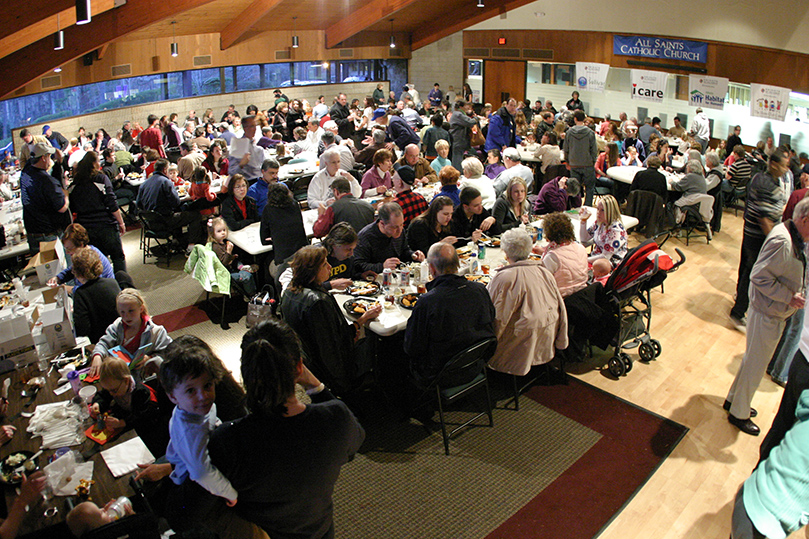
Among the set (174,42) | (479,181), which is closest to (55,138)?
(174,42)

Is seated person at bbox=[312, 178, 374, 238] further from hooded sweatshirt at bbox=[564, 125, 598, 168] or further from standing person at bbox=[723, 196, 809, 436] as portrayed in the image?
hooded sweatshirt at bbox=[564, 125, 598, 168]

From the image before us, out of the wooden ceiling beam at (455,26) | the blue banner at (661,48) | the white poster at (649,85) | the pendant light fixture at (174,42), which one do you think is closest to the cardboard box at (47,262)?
the pendant light fixture at (174,42)

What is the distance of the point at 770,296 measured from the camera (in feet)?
12.8

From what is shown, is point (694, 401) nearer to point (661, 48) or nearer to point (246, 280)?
point (246, 280)

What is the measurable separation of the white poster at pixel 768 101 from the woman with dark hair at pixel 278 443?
34.9 feet

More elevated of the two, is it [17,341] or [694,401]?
[17,341]

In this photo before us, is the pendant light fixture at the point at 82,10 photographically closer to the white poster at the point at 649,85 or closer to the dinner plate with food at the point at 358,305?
the dinner plate with food at the point at 358,305

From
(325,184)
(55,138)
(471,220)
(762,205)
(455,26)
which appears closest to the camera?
(762,205)

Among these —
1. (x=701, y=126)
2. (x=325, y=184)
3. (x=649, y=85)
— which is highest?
(x=649, y=85)

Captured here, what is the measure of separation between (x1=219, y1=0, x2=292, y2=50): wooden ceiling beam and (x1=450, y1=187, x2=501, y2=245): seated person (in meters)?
8.96

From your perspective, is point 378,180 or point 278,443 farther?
point 378,180

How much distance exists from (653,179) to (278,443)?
6.74 metres

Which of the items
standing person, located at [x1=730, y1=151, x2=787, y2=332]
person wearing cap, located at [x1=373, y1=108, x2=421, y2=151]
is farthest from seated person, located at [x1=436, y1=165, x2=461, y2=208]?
person wearing cap, located at [x1=373, y1=108, x2=421, y2=151]

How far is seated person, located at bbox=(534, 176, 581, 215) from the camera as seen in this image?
21.4 feet
